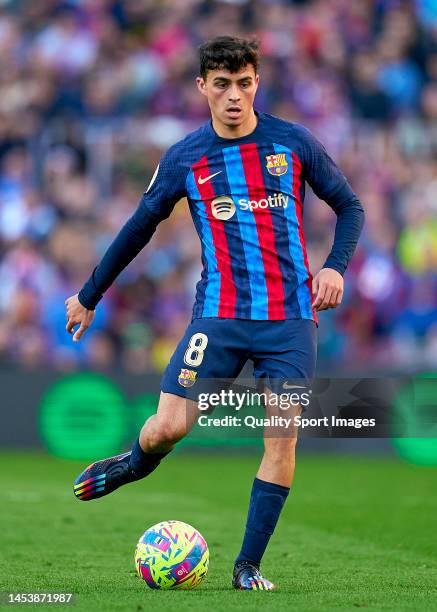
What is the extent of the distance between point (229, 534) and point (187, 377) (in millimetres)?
2740

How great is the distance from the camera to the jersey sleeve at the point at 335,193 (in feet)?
20.1

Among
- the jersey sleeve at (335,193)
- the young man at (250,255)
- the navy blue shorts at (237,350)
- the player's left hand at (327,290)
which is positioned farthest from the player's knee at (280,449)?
the jersey sleeve at (335,193)

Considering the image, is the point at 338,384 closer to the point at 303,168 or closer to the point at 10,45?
the point at 303,168

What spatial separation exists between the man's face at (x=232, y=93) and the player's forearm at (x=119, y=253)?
0.66 meters

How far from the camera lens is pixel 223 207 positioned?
614cm

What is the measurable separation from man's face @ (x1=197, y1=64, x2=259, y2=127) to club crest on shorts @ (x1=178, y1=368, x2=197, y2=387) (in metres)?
1.18

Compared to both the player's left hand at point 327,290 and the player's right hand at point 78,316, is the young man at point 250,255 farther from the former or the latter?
the player's right hand at point 78,316

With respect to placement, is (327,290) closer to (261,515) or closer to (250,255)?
(250,255)

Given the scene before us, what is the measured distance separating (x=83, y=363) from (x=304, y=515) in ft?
18.3

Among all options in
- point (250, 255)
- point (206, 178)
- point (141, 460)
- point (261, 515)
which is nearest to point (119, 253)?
point (206, 178)

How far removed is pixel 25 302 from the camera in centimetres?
1455

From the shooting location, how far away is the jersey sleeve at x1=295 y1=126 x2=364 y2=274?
6133 mm

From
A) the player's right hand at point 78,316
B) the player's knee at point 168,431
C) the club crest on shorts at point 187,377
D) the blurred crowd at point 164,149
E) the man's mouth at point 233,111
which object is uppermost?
the blurred crowd at point 164,149

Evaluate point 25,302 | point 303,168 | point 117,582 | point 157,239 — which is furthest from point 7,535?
point 157,239
